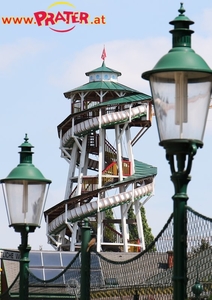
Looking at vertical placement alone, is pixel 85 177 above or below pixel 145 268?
above

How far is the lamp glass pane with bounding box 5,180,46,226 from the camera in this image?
43.4 ft

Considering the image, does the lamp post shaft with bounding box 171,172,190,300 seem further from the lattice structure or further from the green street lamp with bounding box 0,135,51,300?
the green street lamp with bounding box 0,135,51,300

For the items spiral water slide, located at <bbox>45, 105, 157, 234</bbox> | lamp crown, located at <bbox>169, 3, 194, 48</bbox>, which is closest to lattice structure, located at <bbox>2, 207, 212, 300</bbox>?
lamp crown, located at <bbox>169, 3, 194, 48</bbox>

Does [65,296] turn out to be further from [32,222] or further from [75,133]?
[75,133]

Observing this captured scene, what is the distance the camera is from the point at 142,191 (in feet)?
266

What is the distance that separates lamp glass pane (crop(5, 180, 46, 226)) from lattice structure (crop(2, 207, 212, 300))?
0.71 metres

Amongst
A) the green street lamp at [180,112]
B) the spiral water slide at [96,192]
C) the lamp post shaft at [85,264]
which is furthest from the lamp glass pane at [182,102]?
the spiral water slide at [96,192]

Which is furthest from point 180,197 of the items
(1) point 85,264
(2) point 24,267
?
(2) point 24,267

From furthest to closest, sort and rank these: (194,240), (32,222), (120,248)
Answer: (120,248) → (32,222) → (194,240)

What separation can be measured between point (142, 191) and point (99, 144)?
4.26 metres

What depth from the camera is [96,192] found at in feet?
261

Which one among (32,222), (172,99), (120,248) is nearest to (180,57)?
(172,99)

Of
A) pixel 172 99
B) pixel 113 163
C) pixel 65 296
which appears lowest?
pixel 65 296

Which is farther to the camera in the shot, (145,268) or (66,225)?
(66,225)
